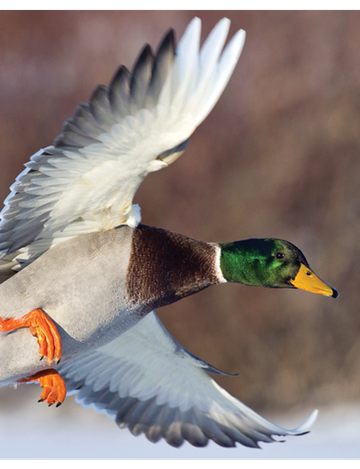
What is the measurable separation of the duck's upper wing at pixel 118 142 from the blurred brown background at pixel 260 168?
6.76ft

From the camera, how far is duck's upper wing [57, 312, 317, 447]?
1.46 meters

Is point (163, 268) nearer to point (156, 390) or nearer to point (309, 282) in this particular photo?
point (309, 282)

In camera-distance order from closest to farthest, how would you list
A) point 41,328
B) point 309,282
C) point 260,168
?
point 41,328 → point 309,282 → point 260,168

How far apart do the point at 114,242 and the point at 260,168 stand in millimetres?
2424

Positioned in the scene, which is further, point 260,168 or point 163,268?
point 260,168

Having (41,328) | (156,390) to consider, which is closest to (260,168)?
(156,390)

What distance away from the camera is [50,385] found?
4.17ft

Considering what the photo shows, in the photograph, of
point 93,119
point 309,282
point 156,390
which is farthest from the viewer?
point 156,390

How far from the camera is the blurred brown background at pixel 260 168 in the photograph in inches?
125

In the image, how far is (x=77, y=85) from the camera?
3.41 meters

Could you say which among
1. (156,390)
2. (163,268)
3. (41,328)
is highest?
(163,268)

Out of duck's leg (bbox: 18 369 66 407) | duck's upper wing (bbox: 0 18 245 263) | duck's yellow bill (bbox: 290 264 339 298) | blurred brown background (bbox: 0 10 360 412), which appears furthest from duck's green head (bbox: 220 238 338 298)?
blurred brown background (bbox: 0 10 360 412)

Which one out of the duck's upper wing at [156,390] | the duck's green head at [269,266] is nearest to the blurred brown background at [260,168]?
the duck's upper wing at [156,390]

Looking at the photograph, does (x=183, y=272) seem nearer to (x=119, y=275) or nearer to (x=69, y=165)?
(x=119, y=275)
